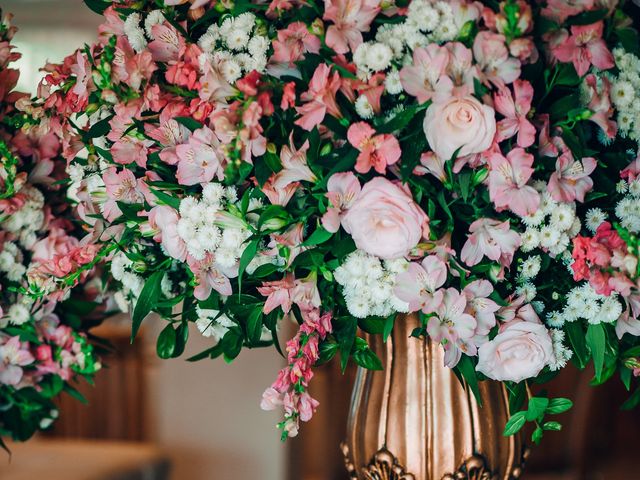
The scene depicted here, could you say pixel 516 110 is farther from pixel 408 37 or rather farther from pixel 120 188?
pixel 120 188

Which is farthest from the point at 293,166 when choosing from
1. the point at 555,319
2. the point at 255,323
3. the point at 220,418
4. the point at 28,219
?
the point at 220,418

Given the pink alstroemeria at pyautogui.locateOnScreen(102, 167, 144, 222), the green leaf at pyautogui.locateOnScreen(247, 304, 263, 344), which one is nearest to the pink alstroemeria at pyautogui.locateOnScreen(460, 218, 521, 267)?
the green leaf at pyautogui.locateOnScreen(247, 304, 263, 344)

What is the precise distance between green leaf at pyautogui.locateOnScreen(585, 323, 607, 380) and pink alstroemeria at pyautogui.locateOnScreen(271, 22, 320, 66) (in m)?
0.34

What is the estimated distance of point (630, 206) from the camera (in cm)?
67

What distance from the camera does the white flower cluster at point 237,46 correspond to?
0.66 metres

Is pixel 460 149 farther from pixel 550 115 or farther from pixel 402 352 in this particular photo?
pixel 402 352

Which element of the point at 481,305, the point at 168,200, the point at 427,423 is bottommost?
the point at 427,423

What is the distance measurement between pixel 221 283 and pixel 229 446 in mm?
1332

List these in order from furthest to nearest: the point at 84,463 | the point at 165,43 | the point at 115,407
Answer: the point at 115,407 < the point at 84,463 < the point at 165,43

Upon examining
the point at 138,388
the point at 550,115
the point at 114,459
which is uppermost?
the point at 550,115

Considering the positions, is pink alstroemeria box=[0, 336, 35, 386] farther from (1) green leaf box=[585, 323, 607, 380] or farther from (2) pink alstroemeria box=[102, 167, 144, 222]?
(1) green leaf box=[585, 323, 607, 380]

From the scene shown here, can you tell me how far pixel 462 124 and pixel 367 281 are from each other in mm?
152

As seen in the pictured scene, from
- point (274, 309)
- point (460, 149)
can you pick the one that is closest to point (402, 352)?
point (274, 309)

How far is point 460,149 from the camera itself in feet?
1.98
